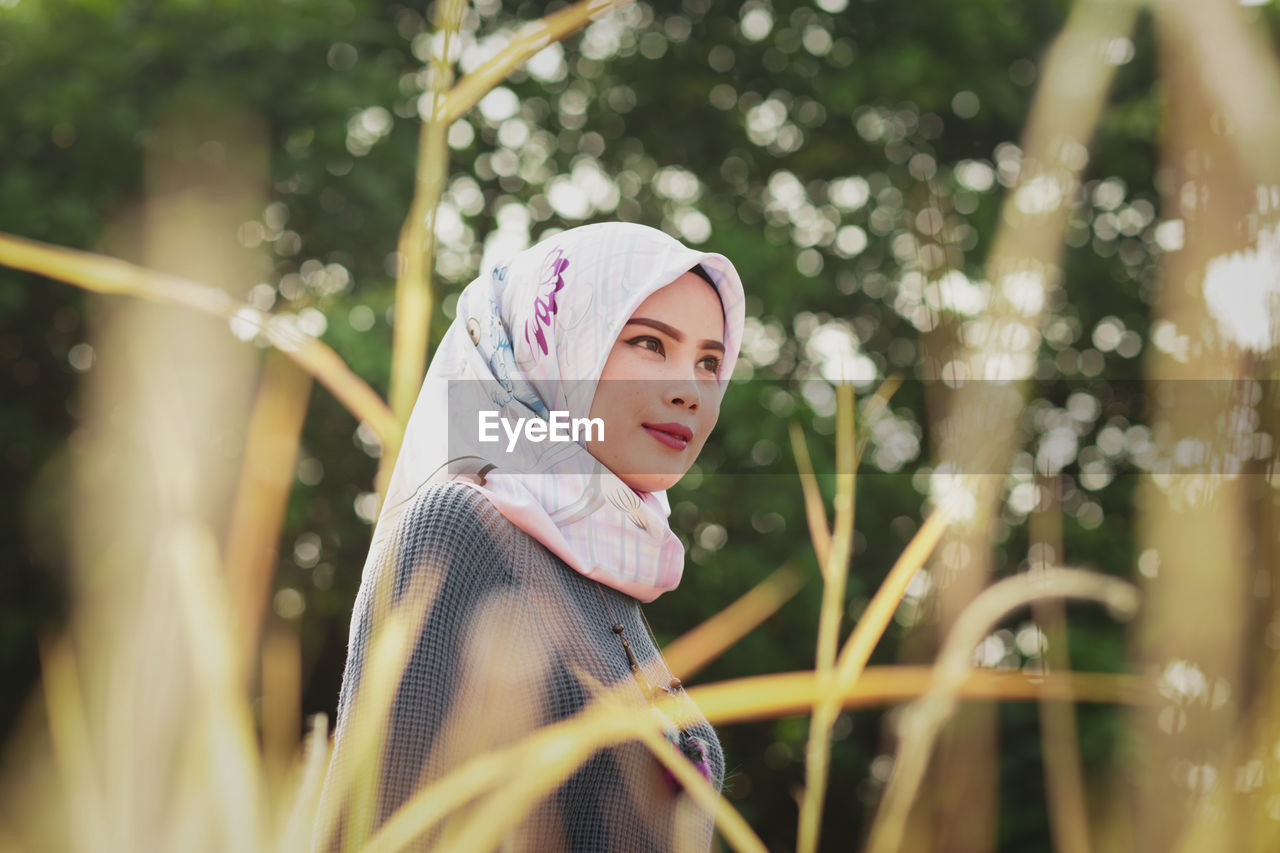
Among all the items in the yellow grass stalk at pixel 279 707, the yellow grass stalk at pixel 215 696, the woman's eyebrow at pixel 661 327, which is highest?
the woman's eyebrow at pixel 661 327

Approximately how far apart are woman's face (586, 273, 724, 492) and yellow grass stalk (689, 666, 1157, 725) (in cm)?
61

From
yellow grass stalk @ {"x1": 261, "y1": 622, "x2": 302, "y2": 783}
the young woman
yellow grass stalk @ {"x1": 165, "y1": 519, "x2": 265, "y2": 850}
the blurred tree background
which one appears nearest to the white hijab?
the young woman

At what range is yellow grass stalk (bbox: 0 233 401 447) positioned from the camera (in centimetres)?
27

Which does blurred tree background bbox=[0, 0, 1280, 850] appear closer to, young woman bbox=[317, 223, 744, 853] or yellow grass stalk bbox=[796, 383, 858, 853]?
young woman bbox=[317, 223, 744, 853]

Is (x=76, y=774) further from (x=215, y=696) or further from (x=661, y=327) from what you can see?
(x=661, y=327)

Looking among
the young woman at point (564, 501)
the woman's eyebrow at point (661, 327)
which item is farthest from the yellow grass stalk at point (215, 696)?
the woman's eyebrow at point (661, 327)

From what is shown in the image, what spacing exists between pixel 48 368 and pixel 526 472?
5527 millimetres

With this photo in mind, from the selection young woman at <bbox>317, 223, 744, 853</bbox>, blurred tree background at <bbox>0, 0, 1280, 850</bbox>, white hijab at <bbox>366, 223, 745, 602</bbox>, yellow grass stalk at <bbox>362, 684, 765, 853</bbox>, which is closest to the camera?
yellow grass stalk at <bbox>362, 684, 765, 853</bbox>

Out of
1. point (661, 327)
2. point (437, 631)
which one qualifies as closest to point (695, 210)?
point (661, 327)

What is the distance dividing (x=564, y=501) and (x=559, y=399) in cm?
10

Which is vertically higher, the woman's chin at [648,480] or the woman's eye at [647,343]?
the woman's eye at [647,343]

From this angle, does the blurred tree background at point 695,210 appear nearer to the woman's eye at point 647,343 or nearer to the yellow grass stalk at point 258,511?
the woman's eye at point 647,343

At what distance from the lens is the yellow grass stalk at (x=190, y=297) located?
Answer: 10.5 inches

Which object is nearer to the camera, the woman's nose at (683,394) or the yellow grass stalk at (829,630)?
the yellow grass stalk at (829,630)
